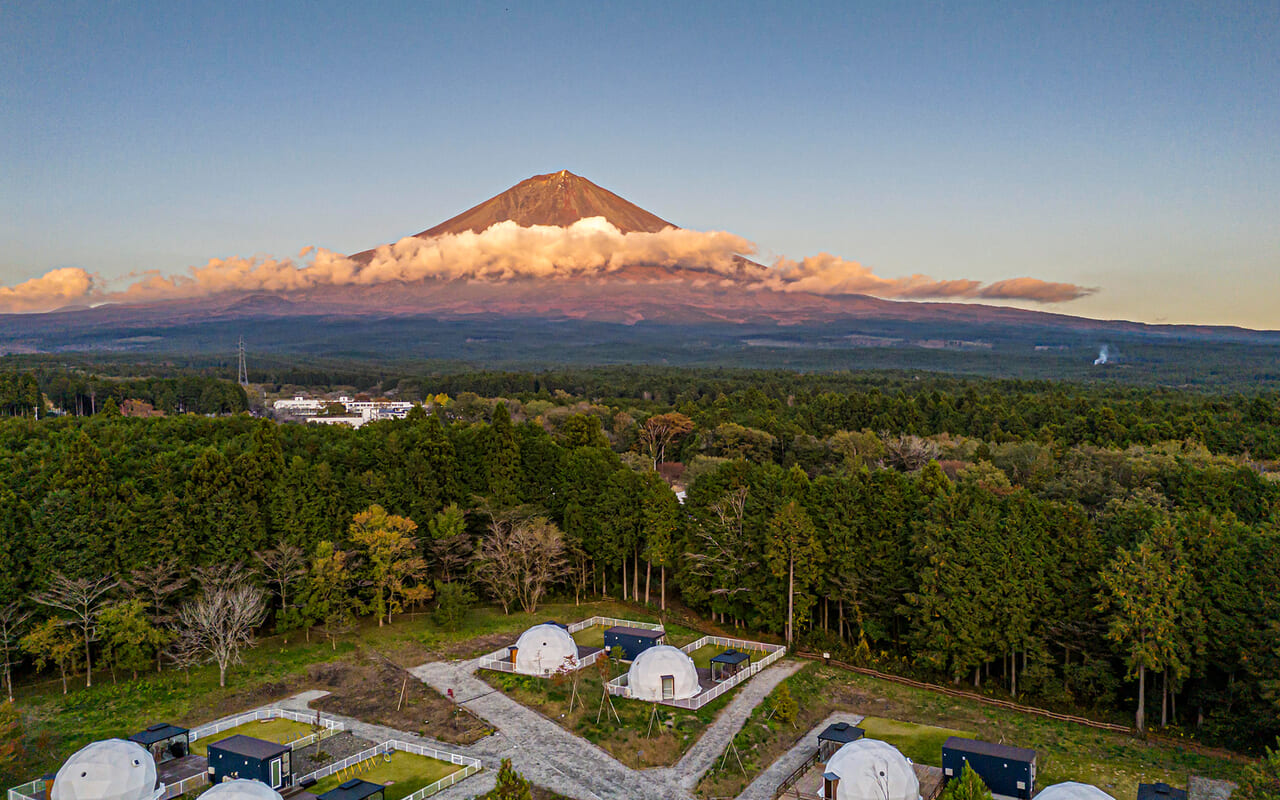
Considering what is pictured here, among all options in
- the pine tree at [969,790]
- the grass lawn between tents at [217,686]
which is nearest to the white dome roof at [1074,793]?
the pine tree at [969,790]

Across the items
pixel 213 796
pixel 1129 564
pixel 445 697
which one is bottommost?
pixel 445 697

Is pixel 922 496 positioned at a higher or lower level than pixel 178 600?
higher

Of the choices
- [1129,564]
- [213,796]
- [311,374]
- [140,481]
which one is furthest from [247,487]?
[311,374]

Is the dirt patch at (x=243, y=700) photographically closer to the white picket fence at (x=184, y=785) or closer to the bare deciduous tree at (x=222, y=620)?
the bare deciduous tree at (x=222, y=620)

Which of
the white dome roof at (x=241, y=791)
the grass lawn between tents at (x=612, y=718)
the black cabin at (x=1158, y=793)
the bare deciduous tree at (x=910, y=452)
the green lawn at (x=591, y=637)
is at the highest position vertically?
the bare deciduous tree at (x=910, y=452)

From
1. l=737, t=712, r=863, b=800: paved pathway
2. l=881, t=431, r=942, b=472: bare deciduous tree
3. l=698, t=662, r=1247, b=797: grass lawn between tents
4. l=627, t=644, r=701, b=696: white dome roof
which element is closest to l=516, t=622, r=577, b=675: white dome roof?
l=627, t=644, r=701, b=696: white dome roof

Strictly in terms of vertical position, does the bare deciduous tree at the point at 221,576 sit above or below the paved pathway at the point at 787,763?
above

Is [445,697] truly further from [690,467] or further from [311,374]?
[311,374]
